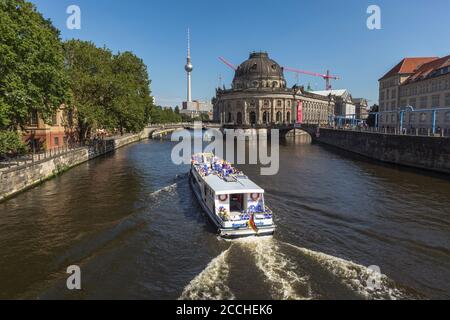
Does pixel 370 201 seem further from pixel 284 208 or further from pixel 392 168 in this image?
pixel 392 168

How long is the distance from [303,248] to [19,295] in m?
14.9

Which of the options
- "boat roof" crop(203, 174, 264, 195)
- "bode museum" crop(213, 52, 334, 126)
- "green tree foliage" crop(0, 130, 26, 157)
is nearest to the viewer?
"boat roof" crop(203, 174, 264, 195)

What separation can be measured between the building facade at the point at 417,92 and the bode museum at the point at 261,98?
5953 cm

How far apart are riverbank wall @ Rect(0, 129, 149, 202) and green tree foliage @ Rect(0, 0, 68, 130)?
15.2 ft

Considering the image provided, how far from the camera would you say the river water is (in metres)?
16.5

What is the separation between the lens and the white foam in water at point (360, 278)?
16.1 metres

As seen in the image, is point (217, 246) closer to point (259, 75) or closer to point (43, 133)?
point (43, 133)

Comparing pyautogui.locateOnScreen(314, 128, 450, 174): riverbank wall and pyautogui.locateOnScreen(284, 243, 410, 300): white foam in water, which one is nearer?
pyautogui.locateOnScreen(284, 243, 410, 300): white foam in water

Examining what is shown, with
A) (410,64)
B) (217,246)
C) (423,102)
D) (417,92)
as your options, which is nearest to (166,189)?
(217,246)

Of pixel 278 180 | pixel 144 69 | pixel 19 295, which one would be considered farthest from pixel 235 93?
pixel 19 295

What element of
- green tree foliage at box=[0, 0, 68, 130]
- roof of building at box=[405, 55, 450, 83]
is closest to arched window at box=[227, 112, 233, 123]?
roof of building at box=[405, 55, 450, 83]

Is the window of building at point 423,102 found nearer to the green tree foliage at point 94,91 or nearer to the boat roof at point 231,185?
the green tree foliage at point 94,91

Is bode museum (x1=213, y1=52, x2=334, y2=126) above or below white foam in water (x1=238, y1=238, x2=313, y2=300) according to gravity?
above

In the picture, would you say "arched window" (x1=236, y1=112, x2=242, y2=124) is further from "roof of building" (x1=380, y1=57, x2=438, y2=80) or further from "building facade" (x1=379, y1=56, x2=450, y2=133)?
"roof of building" (x1=380, y1=57, x2=438, y2=80)
